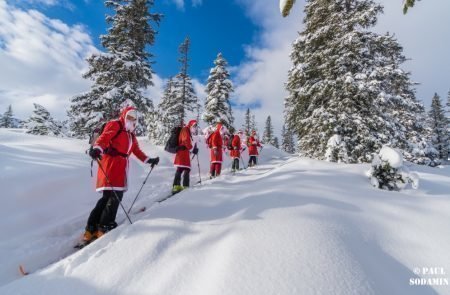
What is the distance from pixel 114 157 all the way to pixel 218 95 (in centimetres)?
2373

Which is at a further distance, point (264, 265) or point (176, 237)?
point (176, 237)

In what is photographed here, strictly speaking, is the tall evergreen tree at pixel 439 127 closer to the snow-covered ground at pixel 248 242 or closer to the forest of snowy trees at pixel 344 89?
the forest of snowy trees at pixel 344 89

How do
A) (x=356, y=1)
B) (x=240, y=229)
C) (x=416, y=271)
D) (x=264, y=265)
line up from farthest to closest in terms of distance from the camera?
1. (x=356, y=1)
2. (x=240, y=229)
3. (x=416, y=271)
4. (x=264, y=265)

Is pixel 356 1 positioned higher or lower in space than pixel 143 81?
higher

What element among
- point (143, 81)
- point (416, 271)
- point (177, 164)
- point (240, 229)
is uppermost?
point (143, 81)

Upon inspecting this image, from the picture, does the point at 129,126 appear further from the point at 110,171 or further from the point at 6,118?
the point at 6,118

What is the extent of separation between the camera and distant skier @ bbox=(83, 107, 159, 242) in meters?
4.56

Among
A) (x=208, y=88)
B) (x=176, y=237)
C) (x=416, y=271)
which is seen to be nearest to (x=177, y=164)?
(x=176, y=237)

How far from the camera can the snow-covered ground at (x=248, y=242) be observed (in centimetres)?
266

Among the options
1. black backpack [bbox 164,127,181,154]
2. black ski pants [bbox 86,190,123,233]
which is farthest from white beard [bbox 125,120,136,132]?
black backpack [bbox 164,127,181,154]

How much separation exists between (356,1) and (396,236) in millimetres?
14699

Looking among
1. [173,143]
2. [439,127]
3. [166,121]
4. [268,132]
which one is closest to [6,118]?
[166,121]

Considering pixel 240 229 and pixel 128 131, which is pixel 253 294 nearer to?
pixel 240 229

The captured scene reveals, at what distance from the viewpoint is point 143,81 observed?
18.7 m
